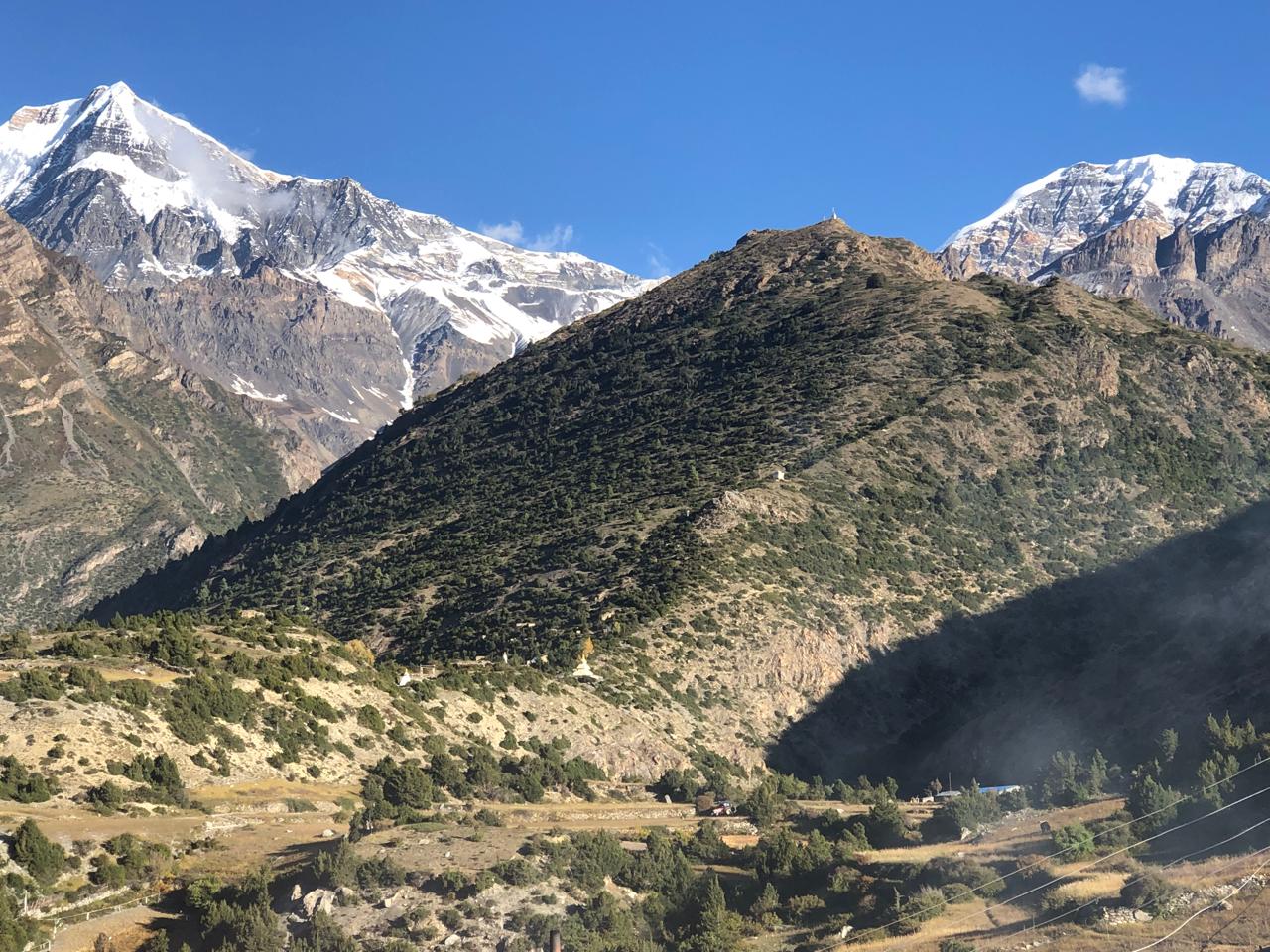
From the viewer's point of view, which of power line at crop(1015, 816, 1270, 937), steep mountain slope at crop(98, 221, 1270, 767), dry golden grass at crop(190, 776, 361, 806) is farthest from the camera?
steep mountain slope at crop(98, 221, 1270, 767)

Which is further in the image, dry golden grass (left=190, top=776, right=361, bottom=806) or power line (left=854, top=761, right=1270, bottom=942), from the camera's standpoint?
dry golden grass (left=190, top=776, right=361, bottom=806)

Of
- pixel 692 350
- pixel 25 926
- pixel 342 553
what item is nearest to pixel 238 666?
pixel 25 926

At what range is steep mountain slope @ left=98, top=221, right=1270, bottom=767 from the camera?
8738 cm

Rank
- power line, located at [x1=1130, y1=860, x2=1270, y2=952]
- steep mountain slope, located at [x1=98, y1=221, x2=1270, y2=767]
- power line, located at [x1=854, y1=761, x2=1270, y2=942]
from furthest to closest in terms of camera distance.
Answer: steep mountain slope, located at [x1=98, y1=221, x2=1270, y2=767] < power line, located at [x1=854, y1=761, x2=1270, y2=942] < power line, located at [x1=1130, y1=860, x2=1270, y2=952]

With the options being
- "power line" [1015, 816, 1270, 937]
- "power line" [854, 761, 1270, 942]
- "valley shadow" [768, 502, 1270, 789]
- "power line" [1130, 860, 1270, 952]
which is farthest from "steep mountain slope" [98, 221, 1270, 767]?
"power line" [1130, 860, 1270, 952]

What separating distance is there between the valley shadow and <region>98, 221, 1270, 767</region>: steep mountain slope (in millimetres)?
2082

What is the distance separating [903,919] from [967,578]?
187 feet

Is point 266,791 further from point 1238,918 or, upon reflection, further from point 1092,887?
point 1238,918

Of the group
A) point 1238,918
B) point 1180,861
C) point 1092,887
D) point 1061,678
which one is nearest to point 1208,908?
point 1238,918

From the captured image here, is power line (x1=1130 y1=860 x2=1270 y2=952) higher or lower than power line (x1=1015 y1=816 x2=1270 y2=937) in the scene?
lower

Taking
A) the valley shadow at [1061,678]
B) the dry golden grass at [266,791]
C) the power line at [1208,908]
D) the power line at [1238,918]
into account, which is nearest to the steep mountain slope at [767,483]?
the valley shadow at [1061,678]

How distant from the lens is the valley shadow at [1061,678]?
7562 centimetres

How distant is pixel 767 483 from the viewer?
102188 mm

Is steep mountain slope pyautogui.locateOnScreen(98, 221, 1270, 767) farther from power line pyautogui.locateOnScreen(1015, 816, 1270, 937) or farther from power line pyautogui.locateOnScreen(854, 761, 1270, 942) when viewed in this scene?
power line pyautogui.locateOnScreen(1015, 816, 1270, 937)
